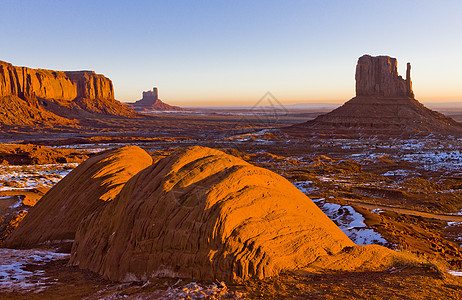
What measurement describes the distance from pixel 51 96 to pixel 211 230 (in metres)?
145

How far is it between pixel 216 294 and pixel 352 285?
8.14 ft

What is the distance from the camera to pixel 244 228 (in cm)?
682

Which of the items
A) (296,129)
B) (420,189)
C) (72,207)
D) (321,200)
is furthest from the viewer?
(296,129)

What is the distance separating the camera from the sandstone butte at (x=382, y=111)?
8306 centimetres

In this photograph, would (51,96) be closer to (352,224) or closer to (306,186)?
(306,186)

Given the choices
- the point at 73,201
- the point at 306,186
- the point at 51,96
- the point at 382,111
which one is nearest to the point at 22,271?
the point at 73,201

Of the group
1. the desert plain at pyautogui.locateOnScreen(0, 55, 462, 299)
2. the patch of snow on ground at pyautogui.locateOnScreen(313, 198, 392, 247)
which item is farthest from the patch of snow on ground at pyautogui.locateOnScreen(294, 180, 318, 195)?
the desert plain at pyautogui.locateOnScreen(0, 55, 462, 299)

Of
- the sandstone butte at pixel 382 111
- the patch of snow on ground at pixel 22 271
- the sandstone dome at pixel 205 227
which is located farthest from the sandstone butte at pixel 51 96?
the sandstone dome at pixel 205 227

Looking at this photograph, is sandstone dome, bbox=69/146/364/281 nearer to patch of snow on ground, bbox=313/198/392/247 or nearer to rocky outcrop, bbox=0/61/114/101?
patch of snow on ground, bbox=313/198/392/247

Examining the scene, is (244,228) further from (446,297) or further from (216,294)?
(446,297)

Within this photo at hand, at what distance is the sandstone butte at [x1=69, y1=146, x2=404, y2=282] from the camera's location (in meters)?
6.63

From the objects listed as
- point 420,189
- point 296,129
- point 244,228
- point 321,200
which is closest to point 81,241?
point 244,228

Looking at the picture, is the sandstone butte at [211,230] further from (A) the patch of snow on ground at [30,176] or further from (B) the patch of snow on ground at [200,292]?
(A) the patch of snow on ground at [30,176]

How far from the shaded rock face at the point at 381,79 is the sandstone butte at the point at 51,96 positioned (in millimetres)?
94293
